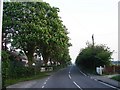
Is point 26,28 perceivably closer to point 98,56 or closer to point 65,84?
point 65,84

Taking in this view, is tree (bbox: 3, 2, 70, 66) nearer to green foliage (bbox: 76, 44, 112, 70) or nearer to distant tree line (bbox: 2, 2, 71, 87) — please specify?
distant tree line (bbox: 2, 2, 71, 87)

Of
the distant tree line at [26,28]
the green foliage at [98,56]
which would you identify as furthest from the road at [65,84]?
the green foliage at [98,56]

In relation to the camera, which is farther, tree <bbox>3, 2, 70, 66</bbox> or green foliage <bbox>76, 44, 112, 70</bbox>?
green foliage <bbox>76, 44, 112, 70</bbox>

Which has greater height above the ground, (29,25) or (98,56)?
(29,25)

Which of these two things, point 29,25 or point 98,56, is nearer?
point 29,25

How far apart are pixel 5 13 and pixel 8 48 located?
17.5 feet

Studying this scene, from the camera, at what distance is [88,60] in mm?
72875

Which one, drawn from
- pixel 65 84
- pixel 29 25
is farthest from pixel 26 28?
pixel 65 84

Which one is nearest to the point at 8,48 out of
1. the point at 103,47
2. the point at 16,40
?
the point at 16,40

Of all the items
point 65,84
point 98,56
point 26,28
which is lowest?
point 65,84

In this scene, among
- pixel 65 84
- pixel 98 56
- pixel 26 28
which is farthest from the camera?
pixel 98 56

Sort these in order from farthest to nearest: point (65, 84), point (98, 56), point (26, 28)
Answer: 1. point (98, 56)
2. point (26, 28)
3. point (65, 84)

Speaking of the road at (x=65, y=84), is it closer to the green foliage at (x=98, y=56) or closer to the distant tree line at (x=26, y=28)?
the distant tree line at (x=26, y=28)

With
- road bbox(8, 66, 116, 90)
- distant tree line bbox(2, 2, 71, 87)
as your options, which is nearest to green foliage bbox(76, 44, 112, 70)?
distant tree line bbox(2, 2, 71, 87)
